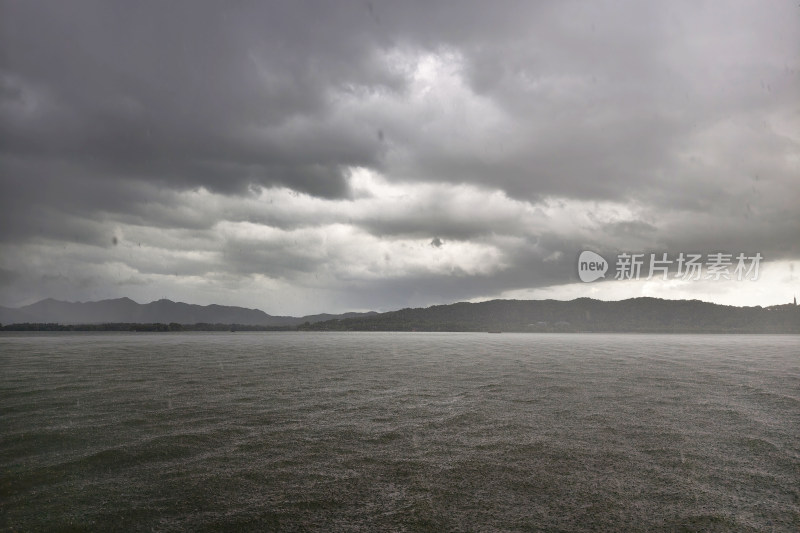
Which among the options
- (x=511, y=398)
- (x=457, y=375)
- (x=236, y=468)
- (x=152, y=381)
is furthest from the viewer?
(x=457, y=375)

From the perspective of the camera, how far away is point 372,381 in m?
29.1

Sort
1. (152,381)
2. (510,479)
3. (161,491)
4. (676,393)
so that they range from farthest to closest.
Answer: (152,381) → (676,393) → (510,479) → (161,491)

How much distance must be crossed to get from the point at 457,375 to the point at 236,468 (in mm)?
23092

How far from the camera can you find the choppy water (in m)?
8.76

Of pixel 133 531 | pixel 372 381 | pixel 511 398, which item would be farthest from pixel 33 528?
pixel 372 381

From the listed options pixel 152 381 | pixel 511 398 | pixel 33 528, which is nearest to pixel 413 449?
pixel 33 528

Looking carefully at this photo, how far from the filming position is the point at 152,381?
2867 centimetres

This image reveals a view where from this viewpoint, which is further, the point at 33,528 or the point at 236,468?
the point at 236,468

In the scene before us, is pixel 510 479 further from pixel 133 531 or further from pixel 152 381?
pixel 152 381

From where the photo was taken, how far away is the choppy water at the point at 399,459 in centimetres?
876

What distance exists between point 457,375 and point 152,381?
66.6ft

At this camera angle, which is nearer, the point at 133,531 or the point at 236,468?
the point at 133,531

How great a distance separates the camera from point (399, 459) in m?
12.3

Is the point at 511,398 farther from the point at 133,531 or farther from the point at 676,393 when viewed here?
the point at 133,531
